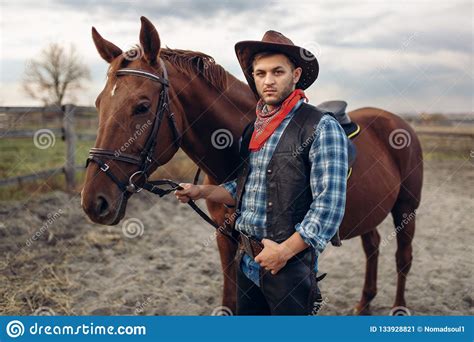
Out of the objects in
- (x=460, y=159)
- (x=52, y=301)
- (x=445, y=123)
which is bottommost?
(x=52, y=301)

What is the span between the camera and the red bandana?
1.95m

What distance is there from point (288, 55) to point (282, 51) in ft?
0.15

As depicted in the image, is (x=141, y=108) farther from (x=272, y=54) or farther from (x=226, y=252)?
(x=226, y=252)

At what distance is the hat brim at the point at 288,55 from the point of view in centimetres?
195

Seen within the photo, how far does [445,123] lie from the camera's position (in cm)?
1678

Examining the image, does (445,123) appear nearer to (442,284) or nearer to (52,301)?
(442,284)

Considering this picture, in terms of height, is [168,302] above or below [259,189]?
below

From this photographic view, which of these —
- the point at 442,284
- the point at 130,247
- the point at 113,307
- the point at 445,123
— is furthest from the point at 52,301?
the point at 445,123

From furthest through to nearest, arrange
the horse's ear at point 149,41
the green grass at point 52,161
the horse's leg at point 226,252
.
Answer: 1. the green grass at point 52,161
2. the horse's leg at point 226,252
3. the horse's ear at point 149,41

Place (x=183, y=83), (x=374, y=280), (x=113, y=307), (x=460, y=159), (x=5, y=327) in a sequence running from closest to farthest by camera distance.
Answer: (x=183, y=83)
(x=5, y=327)
(x=113, y=307)
(x=374, y=280)
(x=460, y=159)

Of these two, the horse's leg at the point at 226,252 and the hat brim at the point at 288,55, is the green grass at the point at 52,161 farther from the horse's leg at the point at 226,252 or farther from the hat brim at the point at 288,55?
the hat brim at the point at 288,55

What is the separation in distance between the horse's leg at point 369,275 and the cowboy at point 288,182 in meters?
2.50

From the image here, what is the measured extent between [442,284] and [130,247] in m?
4.06

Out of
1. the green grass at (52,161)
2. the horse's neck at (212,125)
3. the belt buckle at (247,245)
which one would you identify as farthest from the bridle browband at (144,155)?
the green grass at (52,161)
